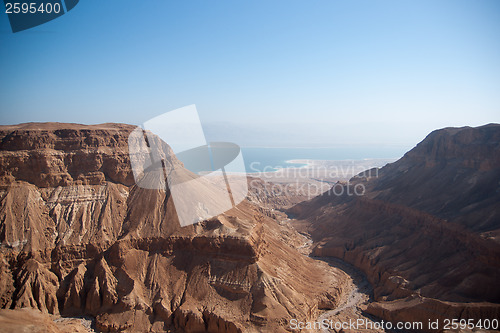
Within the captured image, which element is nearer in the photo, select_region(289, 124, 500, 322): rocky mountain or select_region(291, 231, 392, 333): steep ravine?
select_region(289, 124, 500, 322): rocky mountain

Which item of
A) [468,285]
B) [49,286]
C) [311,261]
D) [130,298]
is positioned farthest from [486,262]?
[49,286]

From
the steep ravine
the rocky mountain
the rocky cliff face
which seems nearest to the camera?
the rocky cliff face

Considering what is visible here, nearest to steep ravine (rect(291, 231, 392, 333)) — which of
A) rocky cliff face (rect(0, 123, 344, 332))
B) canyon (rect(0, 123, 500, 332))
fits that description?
canyon (rect(0, 123, 500, 332))

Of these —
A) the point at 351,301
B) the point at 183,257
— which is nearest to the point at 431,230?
the point at 351,301

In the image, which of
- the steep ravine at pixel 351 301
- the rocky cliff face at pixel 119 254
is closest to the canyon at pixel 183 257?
the rocky cliff face at pixel 119 254

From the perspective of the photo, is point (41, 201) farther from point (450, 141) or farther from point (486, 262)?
point (450, 141)

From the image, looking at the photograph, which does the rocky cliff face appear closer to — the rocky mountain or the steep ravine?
the steep ravine
